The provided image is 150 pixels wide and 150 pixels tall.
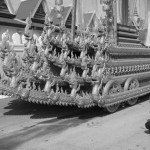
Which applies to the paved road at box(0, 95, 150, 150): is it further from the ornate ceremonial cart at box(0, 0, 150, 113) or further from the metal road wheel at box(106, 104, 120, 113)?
the ornate ceremonial cart at box(0, 0, 150, 113)

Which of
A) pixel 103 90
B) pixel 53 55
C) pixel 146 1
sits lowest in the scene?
pixel 103 90

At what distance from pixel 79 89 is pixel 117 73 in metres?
1.37

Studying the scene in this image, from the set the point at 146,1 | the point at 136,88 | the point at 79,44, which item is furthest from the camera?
the point at 146,1

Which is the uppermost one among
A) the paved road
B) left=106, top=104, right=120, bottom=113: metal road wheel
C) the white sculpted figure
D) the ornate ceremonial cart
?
the white sculpted figure

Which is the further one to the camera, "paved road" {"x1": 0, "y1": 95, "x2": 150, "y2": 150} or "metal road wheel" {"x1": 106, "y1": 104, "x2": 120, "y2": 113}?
"metal road wheel" {"x1": 106, "y1": 104, "x2": 120, "y2": 113}

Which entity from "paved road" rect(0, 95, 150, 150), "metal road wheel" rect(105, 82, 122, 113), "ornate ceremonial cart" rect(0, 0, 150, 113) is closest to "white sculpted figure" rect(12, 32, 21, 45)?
"ornate ceremonial cart" rect(0, 0, 150, 113)

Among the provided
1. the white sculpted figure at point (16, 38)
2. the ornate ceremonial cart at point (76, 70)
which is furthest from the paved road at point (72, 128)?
the white sculpted figure at point (16, 38)

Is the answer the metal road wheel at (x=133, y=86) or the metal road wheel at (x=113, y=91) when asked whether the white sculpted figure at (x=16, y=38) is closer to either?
the metal road wheel at (x=133, y=86)

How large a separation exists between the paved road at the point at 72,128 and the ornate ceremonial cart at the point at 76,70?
419mm

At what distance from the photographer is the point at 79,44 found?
275 inches

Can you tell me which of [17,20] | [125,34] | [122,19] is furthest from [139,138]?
[17,20]

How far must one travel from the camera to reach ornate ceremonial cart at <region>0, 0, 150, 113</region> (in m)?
→ 6.09

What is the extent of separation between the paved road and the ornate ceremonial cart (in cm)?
42

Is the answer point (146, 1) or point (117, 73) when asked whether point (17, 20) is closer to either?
point (146, 1)
